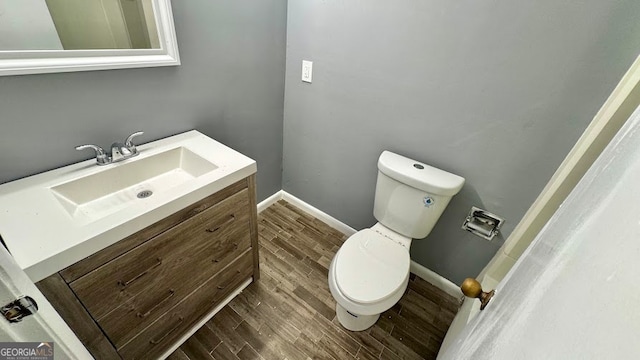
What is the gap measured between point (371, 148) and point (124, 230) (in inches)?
47.7

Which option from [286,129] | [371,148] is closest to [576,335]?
[371,148]

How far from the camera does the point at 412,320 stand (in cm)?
141

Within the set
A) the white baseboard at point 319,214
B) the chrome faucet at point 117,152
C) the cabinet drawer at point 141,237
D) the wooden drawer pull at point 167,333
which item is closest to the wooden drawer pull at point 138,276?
the cabinet drawer at point 141,237

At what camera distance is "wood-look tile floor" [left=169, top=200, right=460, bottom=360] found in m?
1.23

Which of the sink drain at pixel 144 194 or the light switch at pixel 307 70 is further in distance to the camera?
the light switch at pixel 307 70

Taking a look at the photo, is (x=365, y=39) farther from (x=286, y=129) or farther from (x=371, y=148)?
(x=286, y=129)

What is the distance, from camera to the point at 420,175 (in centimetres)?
122

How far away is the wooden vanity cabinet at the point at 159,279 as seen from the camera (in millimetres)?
749

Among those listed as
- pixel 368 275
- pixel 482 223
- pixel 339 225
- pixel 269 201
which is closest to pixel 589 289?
pixel 368 275

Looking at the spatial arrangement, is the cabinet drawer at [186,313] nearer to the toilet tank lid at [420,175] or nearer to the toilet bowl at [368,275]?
the toilet bowl at [368,275]

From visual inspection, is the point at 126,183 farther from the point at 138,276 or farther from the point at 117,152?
the point at 138,276

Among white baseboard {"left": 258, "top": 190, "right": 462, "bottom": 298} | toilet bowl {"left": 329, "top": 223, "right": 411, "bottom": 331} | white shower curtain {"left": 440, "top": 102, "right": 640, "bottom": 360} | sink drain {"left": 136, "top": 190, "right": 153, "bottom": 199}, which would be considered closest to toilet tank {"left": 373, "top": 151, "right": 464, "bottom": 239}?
toilet bowl {"left": 329, "top": 223, "right": 411, "bottom": 331}

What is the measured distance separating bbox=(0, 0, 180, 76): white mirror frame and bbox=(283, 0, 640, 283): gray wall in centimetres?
71

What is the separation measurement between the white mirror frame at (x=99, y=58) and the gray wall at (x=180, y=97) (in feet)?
0.12
